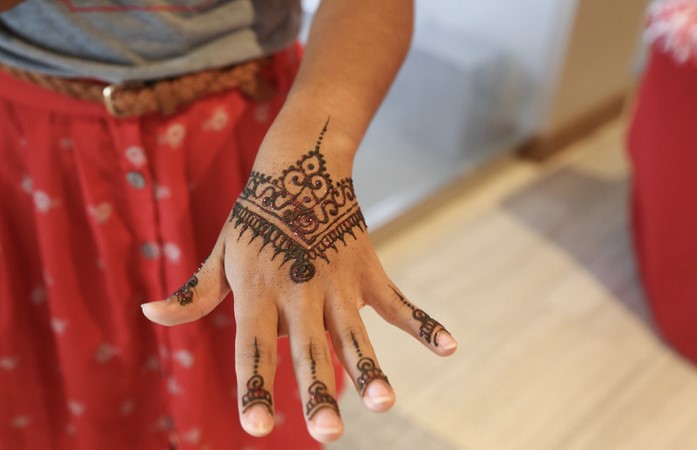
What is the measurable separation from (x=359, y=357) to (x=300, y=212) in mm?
132

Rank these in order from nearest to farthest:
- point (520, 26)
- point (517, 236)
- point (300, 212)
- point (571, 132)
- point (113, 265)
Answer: point (300, 212)
point (113, 265)
point (517, 236)
point (520, 26)
point (571, 132)

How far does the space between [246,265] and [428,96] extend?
5.21 ft

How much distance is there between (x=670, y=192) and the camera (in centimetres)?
148

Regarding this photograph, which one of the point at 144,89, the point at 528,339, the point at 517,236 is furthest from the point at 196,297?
the point at 517,236

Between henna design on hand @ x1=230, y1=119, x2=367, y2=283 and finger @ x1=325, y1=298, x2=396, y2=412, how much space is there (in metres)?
0.05

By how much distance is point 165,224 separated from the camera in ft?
2.11

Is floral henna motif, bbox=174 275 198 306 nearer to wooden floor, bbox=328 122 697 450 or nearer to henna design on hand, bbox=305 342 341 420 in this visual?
henna design on hand, bbox=305 342 341 420

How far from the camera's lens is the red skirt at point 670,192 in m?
1.42

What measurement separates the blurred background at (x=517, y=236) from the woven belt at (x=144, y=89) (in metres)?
0.89

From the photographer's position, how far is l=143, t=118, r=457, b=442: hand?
16.5 inches

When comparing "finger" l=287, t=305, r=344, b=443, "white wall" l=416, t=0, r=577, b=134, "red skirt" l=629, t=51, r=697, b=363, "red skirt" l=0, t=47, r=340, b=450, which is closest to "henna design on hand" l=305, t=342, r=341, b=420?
"finger" l=287, t=305, r=344, b=443

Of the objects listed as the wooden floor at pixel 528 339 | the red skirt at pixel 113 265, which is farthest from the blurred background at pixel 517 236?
the red skirt at pixel 113 265

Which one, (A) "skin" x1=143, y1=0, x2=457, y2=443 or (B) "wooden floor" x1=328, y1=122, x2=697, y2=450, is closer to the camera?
(A) "skin" x1=143, y1=0, x2=457, y2=443

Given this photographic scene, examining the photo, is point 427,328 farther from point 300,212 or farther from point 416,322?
point 300,212
